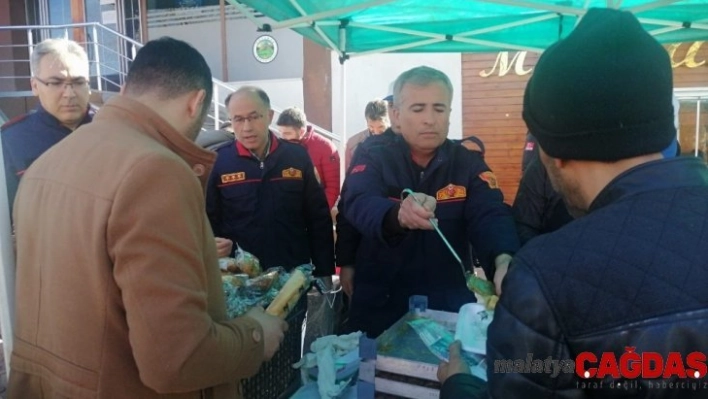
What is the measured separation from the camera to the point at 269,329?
4.93 ft

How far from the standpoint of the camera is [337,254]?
2.92m

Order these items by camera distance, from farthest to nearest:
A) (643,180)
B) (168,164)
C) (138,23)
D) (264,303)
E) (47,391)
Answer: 1. (138,23)
2. (264,303)
3. (47,391)
4. (168,164)
5. (643,180)

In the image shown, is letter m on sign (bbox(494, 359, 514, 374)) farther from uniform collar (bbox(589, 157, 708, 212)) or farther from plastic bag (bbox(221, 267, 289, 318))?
plastic bag (bbox(221, 267, 289, 318))

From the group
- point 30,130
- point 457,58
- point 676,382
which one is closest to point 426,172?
point 676,382

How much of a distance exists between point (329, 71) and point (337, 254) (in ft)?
21.8

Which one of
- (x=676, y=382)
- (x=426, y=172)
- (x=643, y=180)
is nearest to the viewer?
(x=676, y=382)

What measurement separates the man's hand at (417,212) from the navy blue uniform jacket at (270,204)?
130 centimetres

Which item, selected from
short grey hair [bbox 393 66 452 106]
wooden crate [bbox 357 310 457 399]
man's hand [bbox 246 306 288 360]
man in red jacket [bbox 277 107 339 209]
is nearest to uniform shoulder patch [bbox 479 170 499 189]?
short grey hair [bbox 393 66 452 106]

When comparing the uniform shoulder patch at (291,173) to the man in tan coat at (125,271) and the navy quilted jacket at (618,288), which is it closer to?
the man in tan coat at (125,271)

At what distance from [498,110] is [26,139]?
7.08 meters

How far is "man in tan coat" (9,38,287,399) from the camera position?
46.9 inches

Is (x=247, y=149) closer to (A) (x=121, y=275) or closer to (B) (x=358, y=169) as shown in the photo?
(B) (x=358, y=169)

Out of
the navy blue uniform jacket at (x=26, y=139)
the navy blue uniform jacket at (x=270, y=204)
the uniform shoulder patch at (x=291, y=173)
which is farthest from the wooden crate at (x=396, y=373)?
the navy blue uniform jacket at (x=26, y=139)

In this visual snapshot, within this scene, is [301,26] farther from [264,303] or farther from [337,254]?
[264,303]
